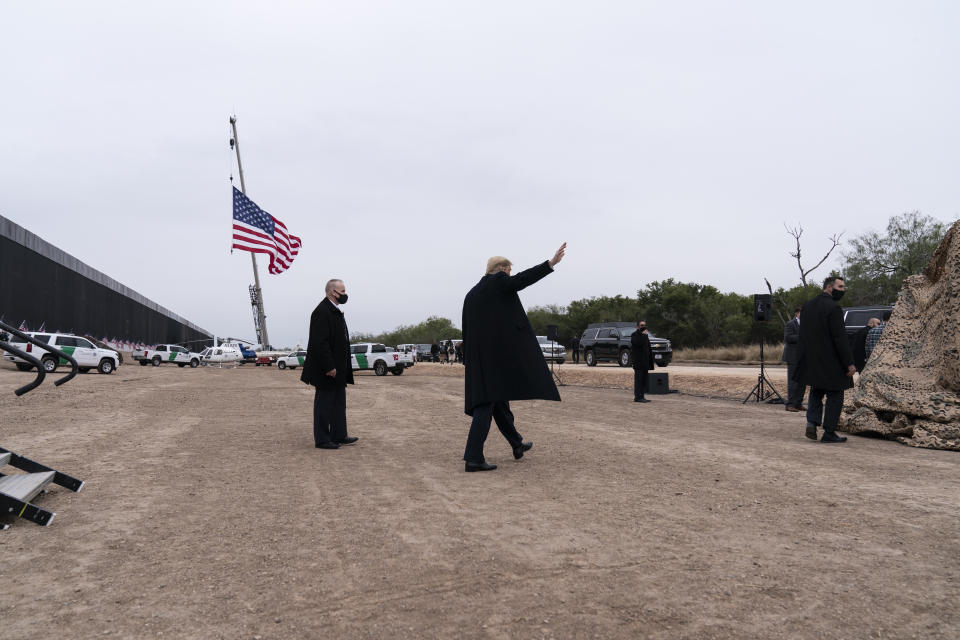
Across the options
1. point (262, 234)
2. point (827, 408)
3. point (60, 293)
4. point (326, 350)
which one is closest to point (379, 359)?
point (262, 234)

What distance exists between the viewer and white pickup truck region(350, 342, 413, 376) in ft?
106

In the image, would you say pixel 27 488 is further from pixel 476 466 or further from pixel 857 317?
pixel 857 317

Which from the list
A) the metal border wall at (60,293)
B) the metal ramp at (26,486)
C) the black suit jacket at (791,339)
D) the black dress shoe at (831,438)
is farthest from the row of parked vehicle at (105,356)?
the metal ramp at (26,486)

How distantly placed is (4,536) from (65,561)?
0.74 metres

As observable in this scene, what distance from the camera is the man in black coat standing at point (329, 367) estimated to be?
7.21 m

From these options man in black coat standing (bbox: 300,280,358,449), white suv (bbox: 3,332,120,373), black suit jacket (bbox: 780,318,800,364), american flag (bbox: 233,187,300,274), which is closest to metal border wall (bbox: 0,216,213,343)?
white suv (bbox: 3,332,120,373)

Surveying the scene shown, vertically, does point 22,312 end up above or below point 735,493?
above

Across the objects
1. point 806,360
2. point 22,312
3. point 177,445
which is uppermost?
point 22,312

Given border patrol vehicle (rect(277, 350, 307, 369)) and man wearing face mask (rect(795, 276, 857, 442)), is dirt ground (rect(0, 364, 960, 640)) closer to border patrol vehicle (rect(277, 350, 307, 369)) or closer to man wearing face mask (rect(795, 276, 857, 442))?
man wearing face mask (rect(795, 276, 857, 442))

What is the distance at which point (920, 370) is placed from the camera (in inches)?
327

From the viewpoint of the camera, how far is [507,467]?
5.98 metres

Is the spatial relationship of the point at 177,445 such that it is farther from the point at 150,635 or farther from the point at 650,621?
the point at 650,621

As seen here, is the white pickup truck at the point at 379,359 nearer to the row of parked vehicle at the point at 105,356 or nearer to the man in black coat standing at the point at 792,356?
the row of parked vehicle at the point at 105,356

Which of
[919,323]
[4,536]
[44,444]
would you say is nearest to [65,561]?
[4,536]
